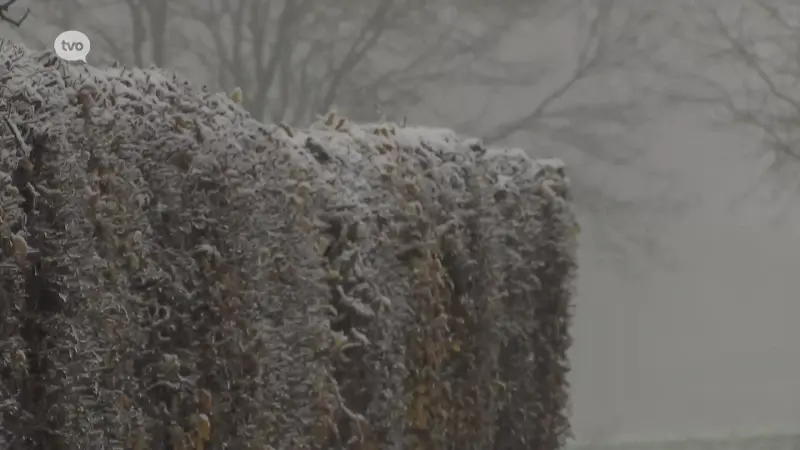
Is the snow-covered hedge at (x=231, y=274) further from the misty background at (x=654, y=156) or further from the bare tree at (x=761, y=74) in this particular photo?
the bare tree at (x=761, y=74)

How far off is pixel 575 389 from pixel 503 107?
33.9 inches

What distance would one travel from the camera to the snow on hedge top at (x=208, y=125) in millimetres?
942

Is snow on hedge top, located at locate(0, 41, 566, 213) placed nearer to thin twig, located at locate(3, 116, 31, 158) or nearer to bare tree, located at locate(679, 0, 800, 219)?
thin twig, located at locate(3, 116, 31, 158)

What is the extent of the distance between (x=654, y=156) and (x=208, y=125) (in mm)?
2376

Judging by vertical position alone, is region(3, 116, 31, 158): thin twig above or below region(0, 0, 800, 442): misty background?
below

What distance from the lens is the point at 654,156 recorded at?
3.29 metres

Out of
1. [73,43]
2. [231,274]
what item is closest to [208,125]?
[231,274]

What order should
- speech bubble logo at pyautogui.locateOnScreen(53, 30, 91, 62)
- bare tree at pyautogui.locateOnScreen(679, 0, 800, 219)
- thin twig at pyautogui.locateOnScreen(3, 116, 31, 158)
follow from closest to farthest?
1. thin twig at pyautogui.locateOnScreen(3, 116, 31, 158)
2. speech bubble logo at pyautogui.locateOnScreen(53, 30, 91, 62)
3. bare tree at pyautogui.locateOnScreen(679, 0, 800, 219)

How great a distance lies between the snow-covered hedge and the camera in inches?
36.3

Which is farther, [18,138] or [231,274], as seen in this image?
[231,274]

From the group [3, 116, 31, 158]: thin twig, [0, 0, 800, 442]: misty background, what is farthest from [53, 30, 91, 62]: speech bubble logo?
[3, 116, 31, 158]: thin twig

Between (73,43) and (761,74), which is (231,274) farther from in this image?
(761,74)

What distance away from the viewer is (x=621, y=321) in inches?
127

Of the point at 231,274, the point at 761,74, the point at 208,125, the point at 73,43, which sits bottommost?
the point at 231,274
